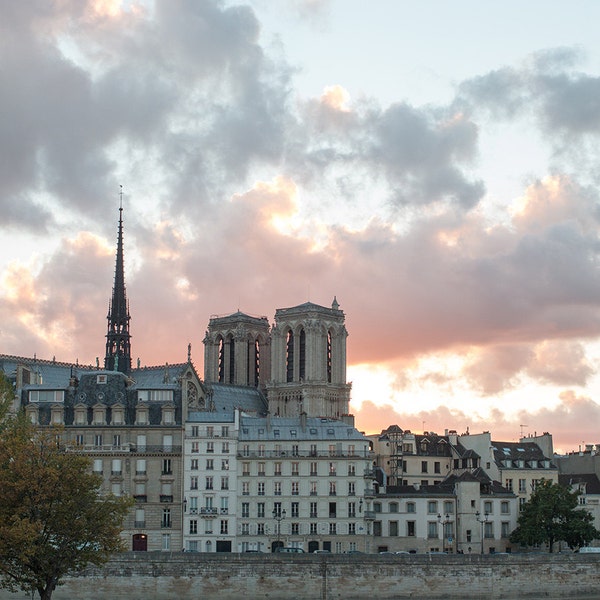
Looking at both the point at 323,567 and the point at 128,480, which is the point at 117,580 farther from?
the point at 128,480

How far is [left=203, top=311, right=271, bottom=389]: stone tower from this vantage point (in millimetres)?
179500

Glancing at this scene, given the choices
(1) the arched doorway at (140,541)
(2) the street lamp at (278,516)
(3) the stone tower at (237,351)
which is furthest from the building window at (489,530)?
(3) the stone tower at (237,351)

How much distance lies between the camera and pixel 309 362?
562 ft

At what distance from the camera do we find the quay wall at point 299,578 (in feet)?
281

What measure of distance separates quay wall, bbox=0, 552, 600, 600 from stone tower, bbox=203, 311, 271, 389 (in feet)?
300

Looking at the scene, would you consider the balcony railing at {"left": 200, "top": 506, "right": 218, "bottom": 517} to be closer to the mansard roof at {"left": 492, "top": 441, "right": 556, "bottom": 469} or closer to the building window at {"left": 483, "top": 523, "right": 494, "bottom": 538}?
the building window at {"left": 483, "top": 523, "right": 494, "bottom": 538}

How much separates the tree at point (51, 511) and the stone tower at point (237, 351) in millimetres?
110522

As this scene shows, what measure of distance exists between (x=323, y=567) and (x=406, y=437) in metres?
37.4

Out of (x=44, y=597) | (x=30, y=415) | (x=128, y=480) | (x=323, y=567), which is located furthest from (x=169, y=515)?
(x=44, y=597)

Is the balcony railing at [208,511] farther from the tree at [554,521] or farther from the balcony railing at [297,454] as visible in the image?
the tree at [554,521]

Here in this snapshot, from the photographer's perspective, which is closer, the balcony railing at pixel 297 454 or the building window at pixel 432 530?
the balcony railing at pixel 297 454

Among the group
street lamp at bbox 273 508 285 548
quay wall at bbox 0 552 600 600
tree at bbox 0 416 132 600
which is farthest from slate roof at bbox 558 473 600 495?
tree at bbox 0 416 132 600

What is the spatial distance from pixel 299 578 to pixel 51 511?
24680 mm

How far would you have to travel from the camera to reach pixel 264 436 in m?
108
